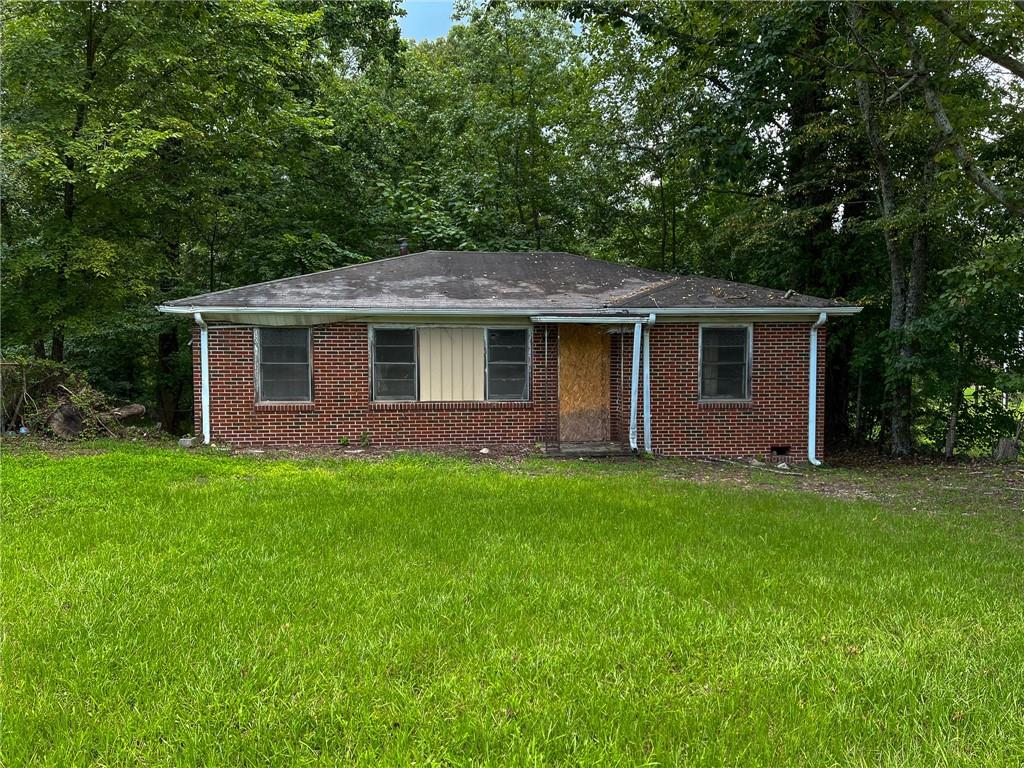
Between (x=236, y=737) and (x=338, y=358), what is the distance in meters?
8.47

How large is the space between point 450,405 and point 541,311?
225cm

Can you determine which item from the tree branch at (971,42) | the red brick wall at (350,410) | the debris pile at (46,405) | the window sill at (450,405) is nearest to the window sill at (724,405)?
the red brick wall at (350,410)

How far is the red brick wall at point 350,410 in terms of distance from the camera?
34.3ft

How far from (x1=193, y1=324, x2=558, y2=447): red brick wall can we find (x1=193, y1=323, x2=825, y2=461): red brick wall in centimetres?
2

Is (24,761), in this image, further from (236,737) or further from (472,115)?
(472,115)

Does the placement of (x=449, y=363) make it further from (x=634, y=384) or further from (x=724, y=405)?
(x=724, y=405)

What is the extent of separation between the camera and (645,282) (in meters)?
12.4

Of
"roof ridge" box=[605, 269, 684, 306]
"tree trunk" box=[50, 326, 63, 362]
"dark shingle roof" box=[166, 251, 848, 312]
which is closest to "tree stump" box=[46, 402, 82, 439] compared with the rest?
"dark shingle roof" box=[166, 251, 848, 312]

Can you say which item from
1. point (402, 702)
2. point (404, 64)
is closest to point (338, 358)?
point (402, 702)

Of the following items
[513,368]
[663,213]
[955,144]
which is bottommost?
[513,368]

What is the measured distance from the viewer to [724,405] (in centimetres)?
1089

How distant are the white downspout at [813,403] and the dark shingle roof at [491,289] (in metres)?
0.72

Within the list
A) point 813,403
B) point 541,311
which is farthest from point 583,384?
point 813,403

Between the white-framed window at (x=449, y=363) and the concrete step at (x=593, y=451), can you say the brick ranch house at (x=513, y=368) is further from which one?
the concrete step at (x=593, y=451)
